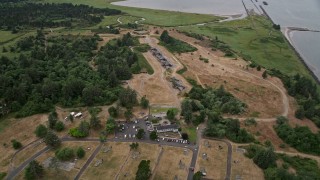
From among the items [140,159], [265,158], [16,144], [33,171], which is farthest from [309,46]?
[33,171]

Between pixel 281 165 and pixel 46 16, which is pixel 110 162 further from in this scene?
pixel 46 16

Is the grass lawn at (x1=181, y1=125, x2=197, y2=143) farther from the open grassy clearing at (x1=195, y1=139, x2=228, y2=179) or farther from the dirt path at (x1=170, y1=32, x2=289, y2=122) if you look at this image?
the dirt path at (x1=170, y1=32, x2=289, y2=122)

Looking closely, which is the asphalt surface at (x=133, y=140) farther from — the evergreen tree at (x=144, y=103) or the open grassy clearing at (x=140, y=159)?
the evergreen tree at (x=144, y=103)

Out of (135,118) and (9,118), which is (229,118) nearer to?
(135,118)

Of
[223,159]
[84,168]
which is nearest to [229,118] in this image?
[223,159]

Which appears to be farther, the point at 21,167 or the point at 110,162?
the point at 110,162

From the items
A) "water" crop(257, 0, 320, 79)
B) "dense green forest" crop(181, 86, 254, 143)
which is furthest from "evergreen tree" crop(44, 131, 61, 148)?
"water" crop(257, 0, 320, 79)
